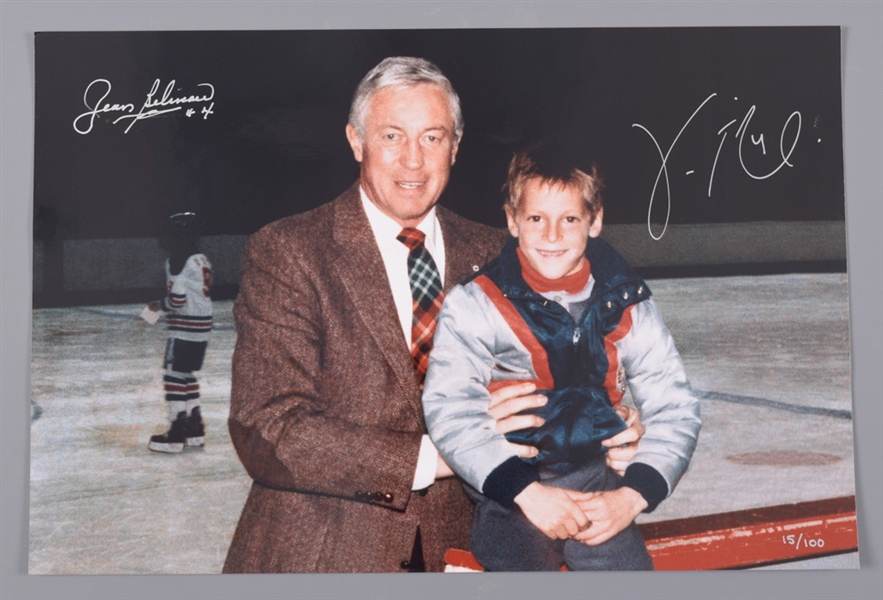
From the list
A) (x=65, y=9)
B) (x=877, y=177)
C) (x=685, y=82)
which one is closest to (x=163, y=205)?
(x=65, y=9)

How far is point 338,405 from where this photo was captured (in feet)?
11.0

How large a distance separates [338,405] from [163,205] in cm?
93

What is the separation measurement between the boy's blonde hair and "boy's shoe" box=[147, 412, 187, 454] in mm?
1333

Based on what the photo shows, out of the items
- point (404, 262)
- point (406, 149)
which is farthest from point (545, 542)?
point (406, 149)

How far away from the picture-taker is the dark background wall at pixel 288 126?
3449mm

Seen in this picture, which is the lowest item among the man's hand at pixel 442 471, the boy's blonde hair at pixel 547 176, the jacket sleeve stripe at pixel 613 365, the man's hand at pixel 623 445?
the man's hand at pixel 442 471

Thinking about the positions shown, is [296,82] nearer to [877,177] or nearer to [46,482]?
[46,482]

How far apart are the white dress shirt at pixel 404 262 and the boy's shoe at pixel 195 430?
29.2 inches

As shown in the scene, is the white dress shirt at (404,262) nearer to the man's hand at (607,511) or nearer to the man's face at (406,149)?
the man's face at (406,149)

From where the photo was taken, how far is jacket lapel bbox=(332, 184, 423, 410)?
3359 millimetres

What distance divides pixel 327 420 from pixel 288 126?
1.02 meters

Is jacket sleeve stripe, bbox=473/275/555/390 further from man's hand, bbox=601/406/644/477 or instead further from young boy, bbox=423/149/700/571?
man's hand, bbox=601/406/644/477
